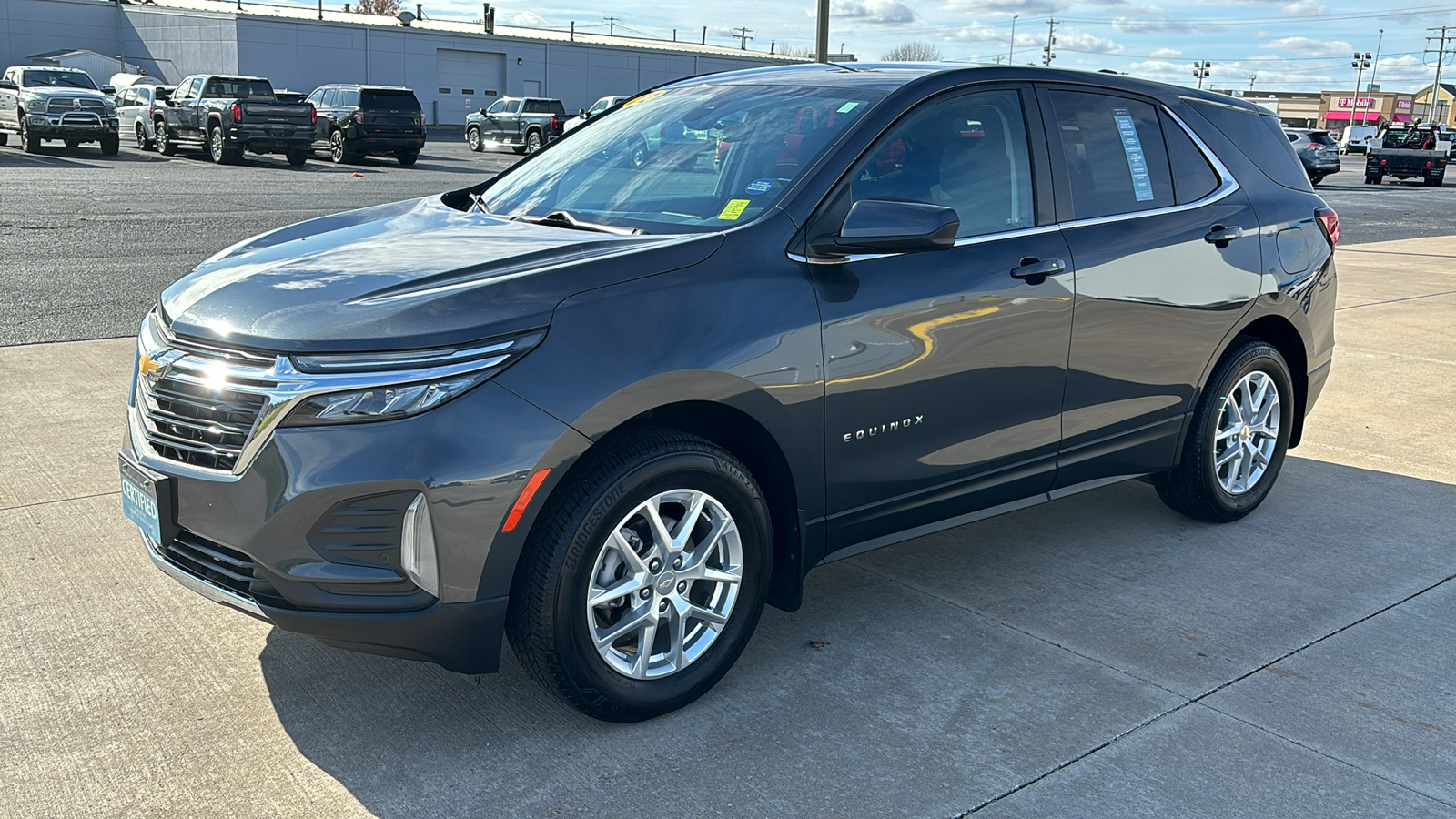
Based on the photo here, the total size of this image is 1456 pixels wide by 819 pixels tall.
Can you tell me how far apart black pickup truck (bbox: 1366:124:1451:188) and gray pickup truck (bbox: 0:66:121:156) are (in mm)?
37060

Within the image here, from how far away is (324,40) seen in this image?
189 ft

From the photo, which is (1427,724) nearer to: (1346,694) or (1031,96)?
(1346,694)

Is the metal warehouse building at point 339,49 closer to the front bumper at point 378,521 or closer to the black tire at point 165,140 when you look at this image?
the black tire at point 165,140

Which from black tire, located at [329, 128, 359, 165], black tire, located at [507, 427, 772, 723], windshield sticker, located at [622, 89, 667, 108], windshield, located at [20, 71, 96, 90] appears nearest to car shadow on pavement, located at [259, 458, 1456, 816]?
black tire, located at [507, 427, 772, 723]

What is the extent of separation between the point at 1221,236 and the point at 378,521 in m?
3.61

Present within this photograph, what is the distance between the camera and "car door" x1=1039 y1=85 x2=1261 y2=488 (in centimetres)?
442

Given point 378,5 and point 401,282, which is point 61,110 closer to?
point 401,282

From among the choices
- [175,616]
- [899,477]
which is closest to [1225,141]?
[899,477]

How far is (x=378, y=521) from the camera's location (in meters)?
2.91

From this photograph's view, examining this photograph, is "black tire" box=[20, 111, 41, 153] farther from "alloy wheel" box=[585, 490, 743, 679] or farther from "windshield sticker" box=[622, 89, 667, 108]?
"alloy wheel" box=[585, 490, 743, 679]

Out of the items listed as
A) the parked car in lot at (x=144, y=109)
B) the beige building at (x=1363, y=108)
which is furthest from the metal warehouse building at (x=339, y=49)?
the beige building at (x=1363, y=108)

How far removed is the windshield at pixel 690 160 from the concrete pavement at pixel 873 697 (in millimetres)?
1445

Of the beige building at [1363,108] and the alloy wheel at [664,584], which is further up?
the beige building at [1363,108]

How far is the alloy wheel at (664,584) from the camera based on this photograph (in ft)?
10.8
